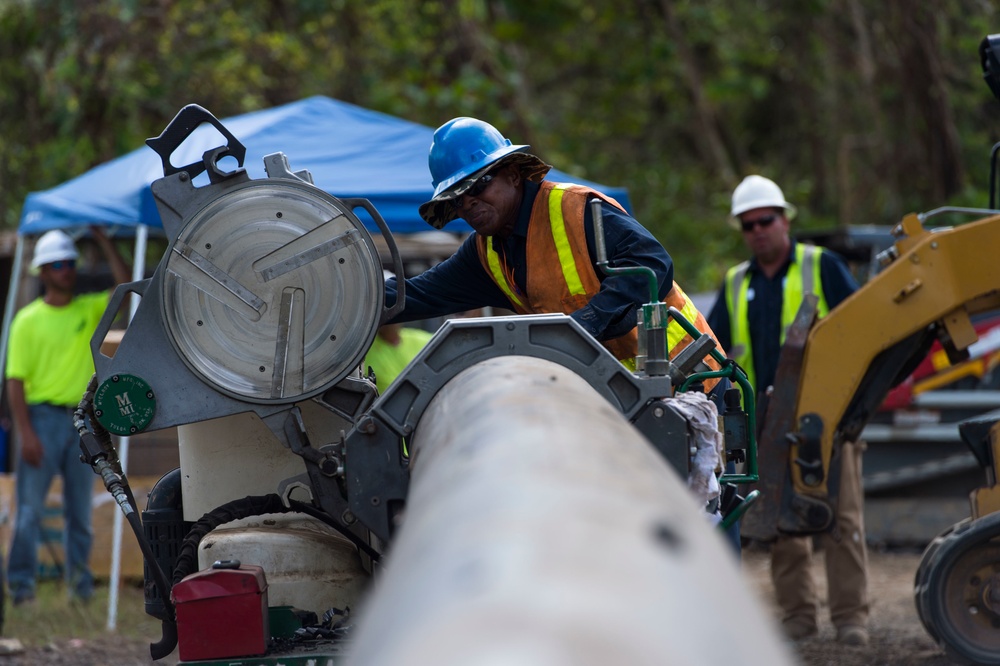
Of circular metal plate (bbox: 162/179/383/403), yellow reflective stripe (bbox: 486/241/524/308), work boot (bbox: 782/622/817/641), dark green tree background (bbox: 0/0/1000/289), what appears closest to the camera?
circular metal plate (bbox: 162/179/383/403)

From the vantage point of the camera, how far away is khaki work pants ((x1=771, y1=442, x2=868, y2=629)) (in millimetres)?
6270

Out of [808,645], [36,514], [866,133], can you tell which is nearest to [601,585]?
[808,645]

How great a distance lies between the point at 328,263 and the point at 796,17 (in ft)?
43.4

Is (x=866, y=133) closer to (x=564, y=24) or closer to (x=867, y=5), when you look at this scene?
(x=867, y=5)

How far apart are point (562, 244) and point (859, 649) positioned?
3153 millimetres

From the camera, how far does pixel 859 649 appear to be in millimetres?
6020

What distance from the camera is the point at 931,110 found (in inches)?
514

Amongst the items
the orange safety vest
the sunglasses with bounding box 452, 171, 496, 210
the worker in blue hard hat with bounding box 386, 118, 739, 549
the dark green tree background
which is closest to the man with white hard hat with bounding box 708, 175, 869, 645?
the worker in blue hard hat with bounding box 386, 118, 739, 549

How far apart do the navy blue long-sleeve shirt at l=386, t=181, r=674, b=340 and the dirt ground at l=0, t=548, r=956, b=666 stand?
8.43 feet

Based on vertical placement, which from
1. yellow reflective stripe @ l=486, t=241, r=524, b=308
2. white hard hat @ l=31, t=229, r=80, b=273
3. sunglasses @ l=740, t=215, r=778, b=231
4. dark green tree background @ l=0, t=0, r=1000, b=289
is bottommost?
yellow reflective stripe @ l=486, t=241, r=524, b=308

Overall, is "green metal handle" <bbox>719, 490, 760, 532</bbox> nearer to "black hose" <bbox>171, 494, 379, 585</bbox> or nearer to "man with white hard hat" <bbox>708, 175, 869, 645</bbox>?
"black hose" <bbox>171, 494, 379, 585</bbox>

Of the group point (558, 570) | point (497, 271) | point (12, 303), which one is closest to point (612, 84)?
point (12, 303)

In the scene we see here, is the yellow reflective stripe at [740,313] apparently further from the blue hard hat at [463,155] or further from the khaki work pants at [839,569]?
the blue hard hat at [463,155]

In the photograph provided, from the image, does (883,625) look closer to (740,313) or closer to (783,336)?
(783,336)
